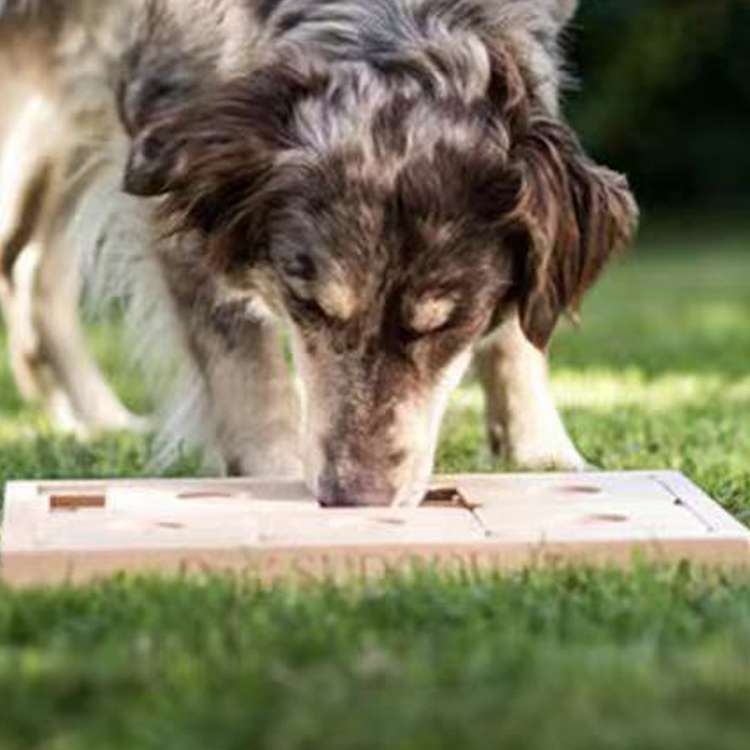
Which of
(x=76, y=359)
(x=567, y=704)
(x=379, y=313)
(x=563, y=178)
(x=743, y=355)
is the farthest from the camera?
(x=743, y=355)

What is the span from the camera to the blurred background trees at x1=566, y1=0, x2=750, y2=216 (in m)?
18.4

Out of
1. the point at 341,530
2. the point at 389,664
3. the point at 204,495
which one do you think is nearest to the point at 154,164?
the point at 204,495

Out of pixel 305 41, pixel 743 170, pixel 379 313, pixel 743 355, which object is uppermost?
pixel 305 41

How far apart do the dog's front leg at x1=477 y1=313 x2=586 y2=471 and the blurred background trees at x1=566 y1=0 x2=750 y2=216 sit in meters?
12.5

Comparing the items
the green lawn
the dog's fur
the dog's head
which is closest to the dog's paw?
the dog's fur

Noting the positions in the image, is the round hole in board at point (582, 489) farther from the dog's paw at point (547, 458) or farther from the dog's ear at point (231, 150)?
the dog's paw at point (547, 458)

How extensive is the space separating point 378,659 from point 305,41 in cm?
211

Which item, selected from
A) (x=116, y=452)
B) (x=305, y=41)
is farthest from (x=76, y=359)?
(x=305, y=41)

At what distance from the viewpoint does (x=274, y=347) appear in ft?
16.5

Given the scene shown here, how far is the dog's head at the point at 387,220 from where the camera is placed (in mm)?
4180

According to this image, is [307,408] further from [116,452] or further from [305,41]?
[116,452]

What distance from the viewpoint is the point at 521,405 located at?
5348 mm

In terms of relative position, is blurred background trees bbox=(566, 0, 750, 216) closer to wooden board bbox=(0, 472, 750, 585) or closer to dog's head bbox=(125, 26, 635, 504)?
dog's head bbox=(125, 26, 635, 504)

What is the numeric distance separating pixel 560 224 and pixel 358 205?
459mm
